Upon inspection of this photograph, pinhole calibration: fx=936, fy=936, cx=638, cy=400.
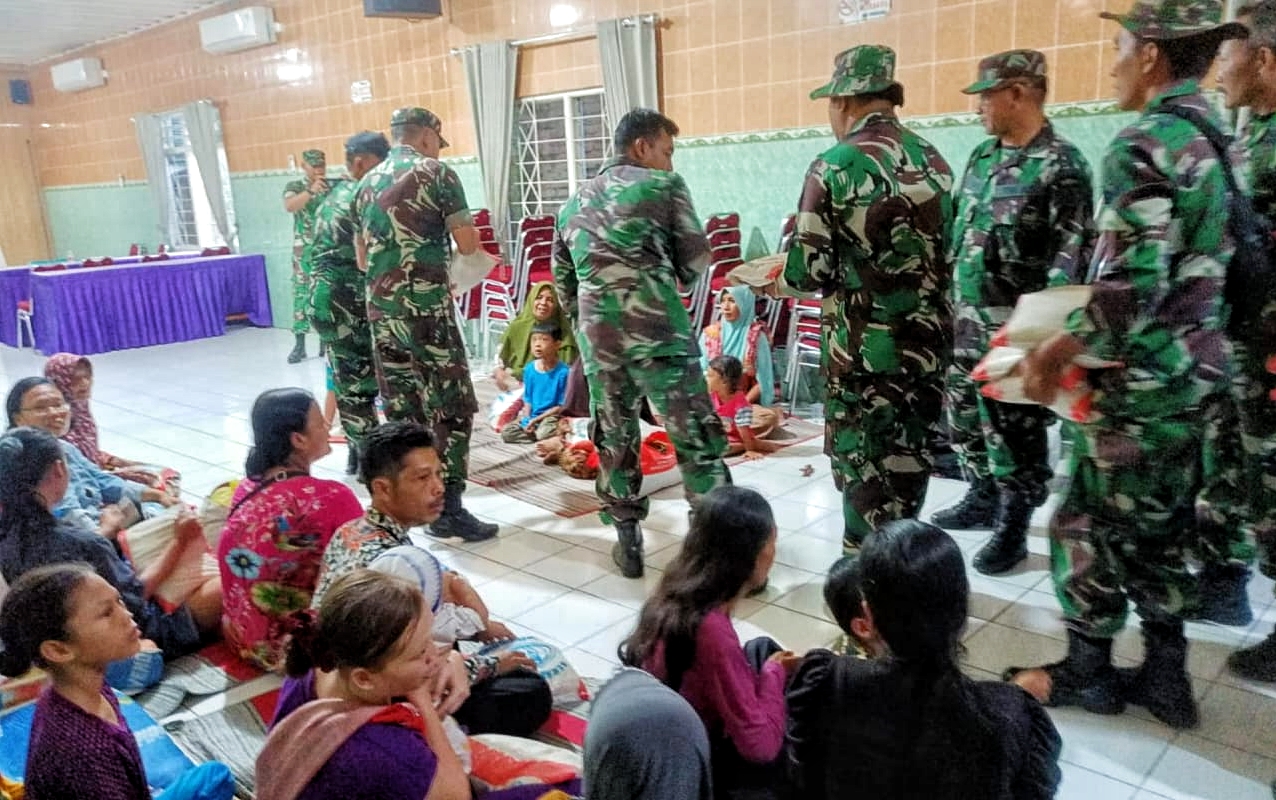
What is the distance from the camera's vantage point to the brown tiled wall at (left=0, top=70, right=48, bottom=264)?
1307 centimetres

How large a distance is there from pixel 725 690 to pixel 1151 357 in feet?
3.89

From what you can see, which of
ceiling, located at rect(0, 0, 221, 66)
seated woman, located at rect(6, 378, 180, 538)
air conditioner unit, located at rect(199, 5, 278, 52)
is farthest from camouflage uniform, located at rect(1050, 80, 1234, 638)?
ceiling, located at rect(0, 0, 221, 66)

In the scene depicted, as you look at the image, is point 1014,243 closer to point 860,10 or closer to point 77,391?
point 860,10

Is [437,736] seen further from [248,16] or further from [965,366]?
[248,16]

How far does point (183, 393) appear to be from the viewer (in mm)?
6719

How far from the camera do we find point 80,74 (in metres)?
11.6

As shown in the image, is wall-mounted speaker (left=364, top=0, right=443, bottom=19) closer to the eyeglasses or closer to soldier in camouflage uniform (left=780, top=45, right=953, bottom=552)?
the eyeglasses

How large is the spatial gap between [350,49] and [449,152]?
4.76 ft

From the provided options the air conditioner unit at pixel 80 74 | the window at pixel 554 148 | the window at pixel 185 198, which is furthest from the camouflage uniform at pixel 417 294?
the air conditioner unit at pixel 80 74

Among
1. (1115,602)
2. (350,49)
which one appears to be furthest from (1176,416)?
(350,49)

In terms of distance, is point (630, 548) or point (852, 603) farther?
point (630, 548)

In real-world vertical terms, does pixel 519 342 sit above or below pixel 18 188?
below

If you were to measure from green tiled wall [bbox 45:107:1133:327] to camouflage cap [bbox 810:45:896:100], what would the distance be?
2524 millimetres

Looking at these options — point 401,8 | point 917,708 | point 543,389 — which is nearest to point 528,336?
point 543,389
